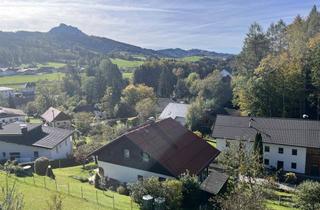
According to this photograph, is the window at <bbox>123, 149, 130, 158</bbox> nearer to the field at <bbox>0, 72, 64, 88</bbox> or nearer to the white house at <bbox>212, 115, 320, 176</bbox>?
the white house at <bbox>212, 115, 320, 176</bbox>

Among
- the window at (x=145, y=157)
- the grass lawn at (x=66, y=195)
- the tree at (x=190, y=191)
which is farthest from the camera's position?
the window at (x=145, y=157)

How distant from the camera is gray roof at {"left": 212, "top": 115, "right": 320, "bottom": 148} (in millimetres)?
39250

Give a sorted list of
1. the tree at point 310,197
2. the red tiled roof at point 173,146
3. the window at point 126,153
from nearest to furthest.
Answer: the tree at point 310,197
the red tiled roof at point 173,146
the window at point 126,153

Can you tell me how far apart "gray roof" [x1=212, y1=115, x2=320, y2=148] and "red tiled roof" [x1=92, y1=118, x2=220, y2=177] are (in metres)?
5.97

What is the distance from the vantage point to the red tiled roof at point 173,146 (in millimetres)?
29094

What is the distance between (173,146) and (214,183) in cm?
639

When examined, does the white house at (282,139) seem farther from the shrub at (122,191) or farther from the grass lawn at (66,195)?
the grass lawn at (66,195)

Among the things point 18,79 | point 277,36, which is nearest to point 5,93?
point 18,79

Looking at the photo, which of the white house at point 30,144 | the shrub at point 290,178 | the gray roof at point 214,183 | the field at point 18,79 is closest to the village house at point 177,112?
the white house at point 30,144

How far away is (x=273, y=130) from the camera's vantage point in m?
42.0

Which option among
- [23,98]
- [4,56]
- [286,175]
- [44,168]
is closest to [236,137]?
[286,175]

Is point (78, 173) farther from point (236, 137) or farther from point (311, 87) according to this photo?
point (311, 87)

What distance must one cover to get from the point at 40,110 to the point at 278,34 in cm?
5861

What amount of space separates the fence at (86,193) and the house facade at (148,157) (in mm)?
3037
